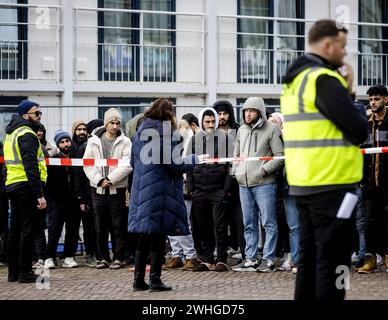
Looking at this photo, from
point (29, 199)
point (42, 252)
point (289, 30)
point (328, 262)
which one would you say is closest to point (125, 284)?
point (29, 199)

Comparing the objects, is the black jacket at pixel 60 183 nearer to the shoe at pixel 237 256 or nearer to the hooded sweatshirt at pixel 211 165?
the hooded sweatshirt at pixel 211 165

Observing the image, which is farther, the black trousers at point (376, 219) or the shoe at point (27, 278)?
the black trousers at point (376, 219)

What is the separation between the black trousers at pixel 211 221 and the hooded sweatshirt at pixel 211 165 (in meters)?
0.10

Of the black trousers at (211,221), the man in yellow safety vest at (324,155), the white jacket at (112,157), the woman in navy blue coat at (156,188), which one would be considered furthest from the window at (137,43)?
the man in yellow safety vest at (324,155)

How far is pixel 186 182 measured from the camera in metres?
11.8

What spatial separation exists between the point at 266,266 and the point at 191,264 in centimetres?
114

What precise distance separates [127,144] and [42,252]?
202 cm

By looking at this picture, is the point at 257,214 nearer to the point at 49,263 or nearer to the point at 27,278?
the point at 27,278

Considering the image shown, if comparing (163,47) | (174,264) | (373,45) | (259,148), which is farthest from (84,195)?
(373,45)

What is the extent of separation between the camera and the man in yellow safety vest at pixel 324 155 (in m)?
5.93

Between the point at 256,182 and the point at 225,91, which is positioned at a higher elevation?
the point at 225,91

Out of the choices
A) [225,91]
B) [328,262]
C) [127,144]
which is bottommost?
[328,262]

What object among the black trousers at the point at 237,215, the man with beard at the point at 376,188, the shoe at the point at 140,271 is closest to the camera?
the shoe at the point at 140,271
